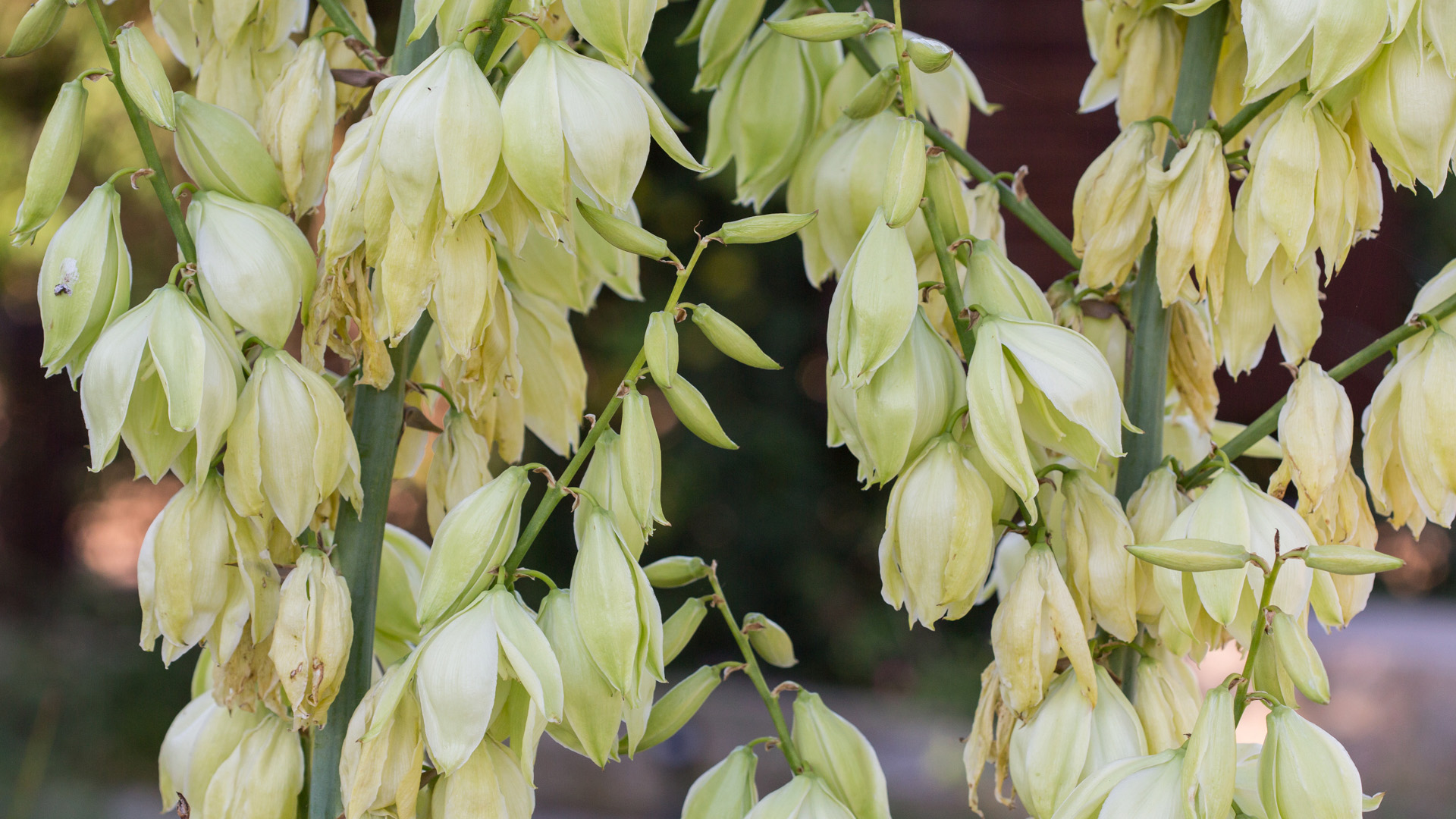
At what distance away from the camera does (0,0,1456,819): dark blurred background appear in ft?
4.94

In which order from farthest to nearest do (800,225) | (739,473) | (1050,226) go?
(739,473), (1050,226), (800,225)

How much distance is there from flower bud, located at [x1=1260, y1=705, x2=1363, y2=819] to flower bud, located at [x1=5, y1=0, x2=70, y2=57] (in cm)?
37

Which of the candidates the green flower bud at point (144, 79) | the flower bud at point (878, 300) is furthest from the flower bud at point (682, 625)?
the green flower bud at point (144, 79)

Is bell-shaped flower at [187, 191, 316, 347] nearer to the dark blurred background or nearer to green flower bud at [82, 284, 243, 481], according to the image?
green flower bud at [82, 284, 243, 481]

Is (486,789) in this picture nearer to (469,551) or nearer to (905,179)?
(469,551)

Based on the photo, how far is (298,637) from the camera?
32cm

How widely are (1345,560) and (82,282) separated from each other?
0.33 metres

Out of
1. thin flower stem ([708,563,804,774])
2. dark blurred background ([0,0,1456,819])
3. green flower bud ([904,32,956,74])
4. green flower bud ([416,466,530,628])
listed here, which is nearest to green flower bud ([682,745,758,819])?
thin flower stem ([708,563,804,774])

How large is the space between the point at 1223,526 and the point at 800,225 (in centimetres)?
15

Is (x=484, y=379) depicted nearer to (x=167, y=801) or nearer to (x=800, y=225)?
(x=800, y=225)

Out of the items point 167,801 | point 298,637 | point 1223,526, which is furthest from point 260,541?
point 1223,526

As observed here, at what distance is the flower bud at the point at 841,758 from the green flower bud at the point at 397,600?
0.46ft

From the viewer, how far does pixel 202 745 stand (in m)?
0.39

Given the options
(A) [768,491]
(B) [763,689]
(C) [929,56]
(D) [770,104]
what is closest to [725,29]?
(D) [770,104]
